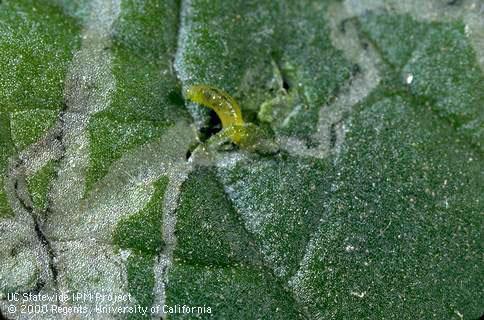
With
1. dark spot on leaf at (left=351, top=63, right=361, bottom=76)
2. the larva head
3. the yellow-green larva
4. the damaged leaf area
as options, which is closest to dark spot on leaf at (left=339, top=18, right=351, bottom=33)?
the damaged leaf area

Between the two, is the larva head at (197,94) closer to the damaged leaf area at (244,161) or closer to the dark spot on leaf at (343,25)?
the damaged leaf area at (244,161)

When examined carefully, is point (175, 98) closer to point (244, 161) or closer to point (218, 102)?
point (218, 102)

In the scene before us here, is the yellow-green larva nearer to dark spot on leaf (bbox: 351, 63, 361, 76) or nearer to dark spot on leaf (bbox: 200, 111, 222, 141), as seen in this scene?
dark spot on leaf (bbox: 200, 111, 222, 141)

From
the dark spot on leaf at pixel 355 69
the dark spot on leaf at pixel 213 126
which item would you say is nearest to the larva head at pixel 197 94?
the dark spot on leaf at pixel 213 126

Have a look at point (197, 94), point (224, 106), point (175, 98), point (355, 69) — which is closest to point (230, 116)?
point (224, 106)

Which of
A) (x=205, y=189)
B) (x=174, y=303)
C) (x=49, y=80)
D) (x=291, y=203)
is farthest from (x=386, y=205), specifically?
(x=49, y=80)

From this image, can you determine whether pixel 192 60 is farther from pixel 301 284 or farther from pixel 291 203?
pixel 301 284
